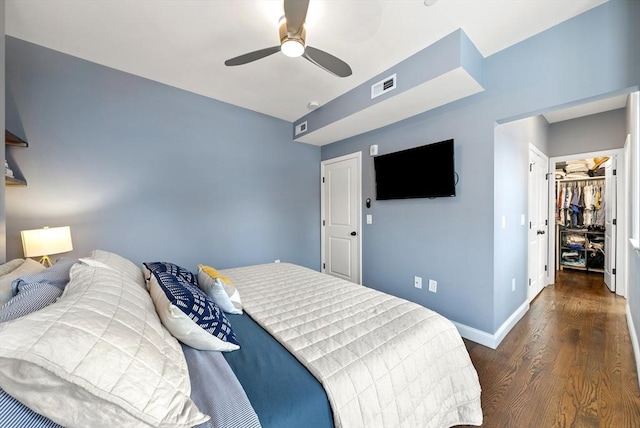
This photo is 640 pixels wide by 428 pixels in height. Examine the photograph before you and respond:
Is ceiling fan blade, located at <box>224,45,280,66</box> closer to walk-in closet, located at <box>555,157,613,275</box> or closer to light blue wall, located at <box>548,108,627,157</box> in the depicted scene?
light blue wall, located at <box>548,108,627,157</box>

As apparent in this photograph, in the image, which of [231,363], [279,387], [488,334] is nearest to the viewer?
[279,387]

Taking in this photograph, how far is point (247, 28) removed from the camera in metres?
1.93

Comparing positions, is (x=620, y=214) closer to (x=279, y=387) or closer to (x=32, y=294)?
(x=279, y=387)

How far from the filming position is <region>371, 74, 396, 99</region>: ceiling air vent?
93.5 inches

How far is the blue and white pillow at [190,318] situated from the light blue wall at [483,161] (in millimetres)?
2255

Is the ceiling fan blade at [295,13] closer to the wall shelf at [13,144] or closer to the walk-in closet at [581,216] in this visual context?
the wall shelf at [13,144]

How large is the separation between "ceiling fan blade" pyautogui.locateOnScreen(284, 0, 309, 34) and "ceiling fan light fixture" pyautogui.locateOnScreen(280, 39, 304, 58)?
0.18 feet

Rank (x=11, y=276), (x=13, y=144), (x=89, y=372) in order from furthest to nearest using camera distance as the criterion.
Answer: (x=13, y=144)
(x=11, y=276)
(x=89, y=372)

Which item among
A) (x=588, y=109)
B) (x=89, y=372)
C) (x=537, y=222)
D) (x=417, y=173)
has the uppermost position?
(x=588, y=109)

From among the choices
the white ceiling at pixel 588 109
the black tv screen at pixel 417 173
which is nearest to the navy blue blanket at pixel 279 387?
the black tv screen at pixel 417 173

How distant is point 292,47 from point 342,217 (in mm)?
2568

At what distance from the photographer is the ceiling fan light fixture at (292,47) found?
1.60m

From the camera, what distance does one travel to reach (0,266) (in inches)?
53.2

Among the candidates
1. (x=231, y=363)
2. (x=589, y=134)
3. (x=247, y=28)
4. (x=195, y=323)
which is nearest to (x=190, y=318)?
(x=195, y=323)
